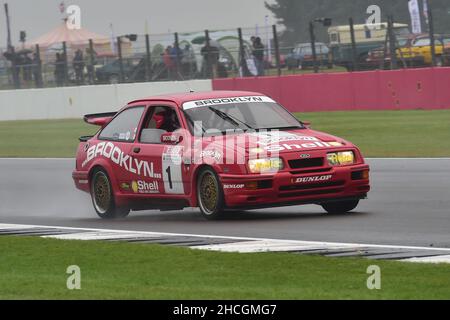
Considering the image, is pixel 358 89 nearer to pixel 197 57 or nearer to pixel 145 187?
pixel 197 57

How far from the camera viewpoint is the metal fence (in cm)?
3419

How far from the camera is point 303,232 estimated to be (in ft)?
40.0

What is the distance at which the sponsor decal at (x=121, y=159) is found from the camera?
1427cm

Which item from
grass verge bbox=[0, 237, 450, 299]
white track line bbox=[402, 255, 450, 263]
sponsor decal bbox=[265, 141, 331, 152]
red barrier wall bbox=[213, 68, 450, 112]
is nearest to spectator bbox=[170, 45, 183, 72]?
red barrier wall bbox=[213, 68, 450, 112]

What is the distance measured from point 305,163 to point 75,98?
92.9 feet

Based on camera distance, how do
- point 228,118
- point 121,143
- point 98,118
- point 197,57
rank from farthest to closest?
point 197,57, point 98,118, point 121,143, point 228,118

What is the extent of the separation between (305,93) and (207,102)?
21.1 meters

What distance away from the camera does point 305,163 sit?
13266 millimetres

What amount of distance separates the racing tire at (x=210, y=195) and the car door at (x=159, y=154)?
0.26 meters

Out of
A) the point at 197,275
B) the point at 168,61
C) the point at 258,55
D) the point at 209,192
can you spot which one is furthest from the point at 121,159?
the point at 168,61

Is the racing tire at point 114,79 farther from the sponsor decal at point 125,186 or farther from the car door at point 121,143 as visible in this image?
the sponsor decal at point 125,186

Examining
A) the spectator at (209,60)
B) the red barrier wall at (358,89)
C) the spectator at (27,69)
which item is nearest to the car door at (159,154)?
the red barrier wall at (358,89)

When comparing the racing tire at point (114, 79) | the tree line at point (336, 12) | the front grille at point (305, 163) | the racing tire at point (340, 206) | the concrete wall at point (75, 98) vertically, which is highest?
the tree line at point (336, 12)

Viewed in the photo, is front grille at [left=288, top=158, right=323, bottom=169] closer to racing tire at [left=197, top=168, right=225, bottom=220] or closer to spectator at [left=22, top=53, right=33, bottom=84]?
racing tire at [left=197, top=168, right=225, bottom=220]
